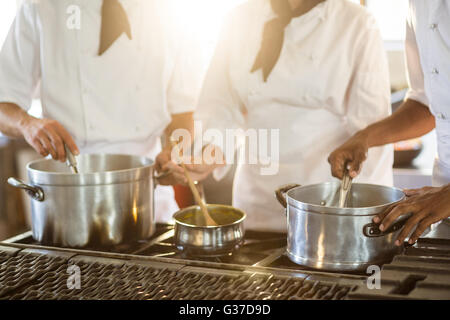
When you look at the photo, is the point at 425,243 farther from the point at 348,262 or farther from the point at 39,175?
the point at 39,175

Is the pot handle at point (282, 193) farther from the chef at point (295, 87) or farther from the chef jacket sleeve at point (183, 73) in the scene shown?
the chef jacket sleeve at point (183, 73)

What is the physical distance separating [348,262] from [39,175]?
34.0 inches

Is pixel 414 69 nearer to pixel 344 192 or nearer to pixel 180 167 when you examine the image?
pixel 344 192

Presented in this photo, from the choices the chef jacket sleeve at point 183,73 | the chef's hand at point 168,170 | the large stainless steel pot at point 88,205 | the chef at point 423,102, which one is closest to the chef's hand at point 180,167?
the chef's hand at point 168,170

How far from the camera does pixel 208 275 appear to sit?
124 centimetres

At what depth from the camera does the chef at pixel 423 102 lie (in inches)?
63.1

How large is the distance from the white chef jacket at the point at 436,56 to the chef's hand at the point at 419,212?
0.50 m

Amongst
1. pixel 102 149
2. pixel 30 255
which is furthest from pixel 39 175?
pixel 102 149

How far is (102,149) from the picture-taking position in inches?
86.0

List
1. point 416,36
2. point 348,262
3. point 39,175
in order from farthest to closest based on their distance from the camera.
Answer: point 416,36 < point 39,175 < point 348,262

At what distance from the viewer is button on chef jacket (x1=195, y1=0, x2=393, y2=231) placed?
2.00 m

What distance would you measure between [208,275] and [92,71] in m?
1.18

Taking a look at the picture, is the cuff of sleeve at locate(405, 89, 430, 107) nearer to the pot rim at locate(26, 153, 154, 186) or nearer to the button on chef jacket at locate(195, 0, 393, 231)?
the button on chef jacket at locate(195, 0, 393, 231)

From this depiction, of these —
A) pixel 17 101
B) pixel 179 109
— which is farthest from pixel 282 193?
pixel 17 101
